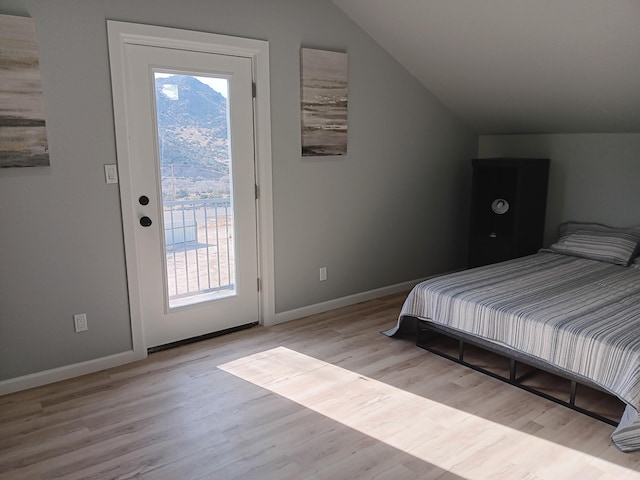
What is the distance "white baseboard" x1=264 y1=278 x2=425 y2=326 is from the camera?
389cm

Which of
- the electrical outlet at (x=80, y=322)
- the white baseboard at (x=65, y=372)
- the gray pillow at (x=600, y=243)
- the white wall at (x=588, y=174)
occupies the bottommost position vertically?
the white baseboard at (x=65, y=372)

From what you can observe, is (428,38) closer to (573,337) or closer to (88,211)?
(573,337)

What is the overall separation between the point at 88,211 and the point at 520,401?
2711mm

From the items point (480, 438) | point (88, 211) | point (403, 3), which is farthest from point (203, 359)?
point (403, 3)

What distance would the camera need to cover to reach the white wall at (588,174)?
13.5 feet

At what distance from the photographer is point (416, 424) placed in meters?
2.48

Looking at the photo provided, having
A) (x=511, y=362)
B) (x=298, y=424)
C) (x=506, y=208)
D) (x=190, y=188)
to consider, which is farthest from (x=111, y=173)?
(x=506, y=208)

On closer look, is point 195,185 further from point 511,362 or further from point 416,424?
point 511,362

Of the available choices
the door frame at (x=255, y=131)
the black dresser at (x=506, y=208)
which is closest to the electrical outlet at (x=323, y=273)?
the door frame at (x=255, y=131)

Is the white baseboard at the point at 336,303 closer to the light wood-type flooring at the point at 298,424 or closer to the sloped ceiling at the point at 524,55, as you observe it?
the light wood-type flooring at the point at 298,424

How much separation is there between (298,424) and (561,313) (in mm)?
1614

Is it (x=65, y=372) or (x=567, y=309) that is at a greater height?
(x=567, y=309)

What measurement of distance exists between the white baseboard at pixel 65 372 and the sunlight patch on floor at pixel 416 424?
2.08 ft

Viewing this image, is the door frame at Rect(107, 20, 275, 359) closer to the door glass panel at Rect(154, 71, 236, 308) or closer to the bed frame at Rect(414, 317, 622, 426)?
the door glass panel at Rect(154, 71, 236, 308)
